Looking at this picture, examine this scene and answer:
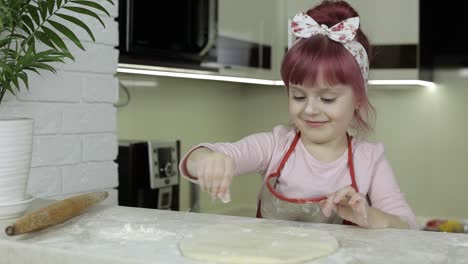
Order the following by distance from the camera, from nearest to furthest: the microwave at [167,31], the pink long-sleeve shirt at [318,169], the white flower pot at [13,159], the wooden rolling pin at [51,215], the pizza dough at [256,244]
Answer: the pizza dough at [256,244], the wooden rolling pin at [51,215], the white flower pot at [13,159], the pink long-sleeve shirt at [318,169], the microwave at [167,31]

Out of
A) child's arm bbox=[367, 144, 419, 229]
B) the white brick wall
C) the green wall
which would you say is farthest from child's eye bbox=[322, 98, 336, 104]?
the green wall

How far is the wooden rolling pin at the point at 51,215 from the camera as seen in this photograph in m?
0.81

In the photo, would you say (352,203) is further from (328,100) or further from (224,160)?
(328,100)

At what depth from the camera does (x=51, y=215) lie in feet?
2.82

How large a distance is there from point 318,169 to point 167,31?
0.97 meters

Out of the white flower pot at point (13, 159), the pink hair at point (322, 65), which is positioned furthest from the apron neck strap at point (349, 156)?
the white flower pot at point (13, 159)

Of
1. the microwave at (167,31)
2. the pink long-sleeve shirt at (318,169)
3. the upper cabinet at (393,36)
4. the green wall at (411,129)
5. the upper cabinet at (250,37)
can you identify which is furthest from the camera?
the green wall at (411,129)

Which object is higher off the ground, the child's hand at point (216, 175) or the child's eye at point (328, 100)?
the child's eye at point (328, 100)

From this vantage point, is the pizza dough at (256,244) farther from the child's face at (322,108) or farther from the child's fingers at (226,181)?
the child's face at (322,108)

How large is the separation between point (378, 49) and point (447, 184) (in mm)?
839

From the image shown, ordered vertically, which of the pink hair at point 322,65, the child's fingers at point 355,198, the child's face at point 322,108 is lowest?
the child's fingers at point 355,198

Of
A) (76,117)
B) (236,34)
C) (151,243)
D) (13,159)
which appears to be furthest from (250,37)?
(151,243)

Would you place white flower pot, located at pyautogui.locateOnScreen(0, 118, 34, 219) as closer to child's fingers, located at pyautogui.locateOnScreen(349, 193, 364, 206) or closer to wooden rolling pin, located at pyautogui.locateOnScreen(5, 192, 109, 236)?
wooden rolling pin, located at pyautogui.locateOnScreen(5, 192, 109, 236)

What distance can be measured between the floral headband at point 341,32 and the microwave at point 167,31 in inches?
30.8
